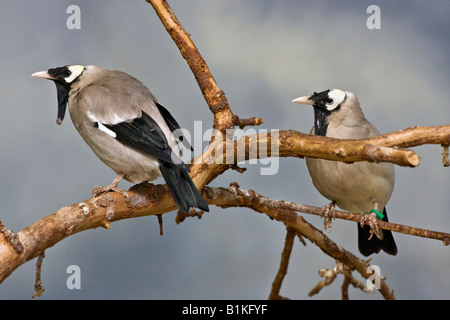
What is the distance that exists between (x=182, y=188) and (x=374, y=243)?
1315 mm

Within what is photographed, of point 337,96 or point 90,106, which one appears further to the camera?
point 337,96

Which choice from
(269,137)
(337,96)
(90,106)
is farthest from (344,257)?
(90,106)

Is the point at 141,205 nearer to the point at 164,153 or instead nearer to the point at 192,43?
the point at 164,153

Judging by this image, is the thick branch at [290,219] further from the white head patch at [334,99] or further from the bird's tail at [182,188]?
the white head patch at [334,99]

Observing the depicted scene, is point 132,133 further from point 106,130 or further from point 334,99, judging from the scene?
point 334,99

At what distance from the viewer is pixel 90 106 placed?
2412 millimetres

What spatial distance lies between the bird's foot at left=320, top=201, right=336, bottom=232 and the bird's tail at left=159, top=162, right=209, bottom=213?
59 cm

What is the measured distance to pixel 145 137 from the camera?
2.29 metres

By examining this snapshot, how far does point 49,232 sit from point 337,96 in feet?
4.90

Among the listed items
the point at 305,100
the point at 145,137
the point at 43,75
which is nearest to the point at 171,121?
the point at 145,137

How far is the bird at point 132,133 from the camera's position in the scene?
2240 mm

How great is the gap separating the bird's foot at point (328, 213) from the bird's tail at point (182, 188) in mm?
594

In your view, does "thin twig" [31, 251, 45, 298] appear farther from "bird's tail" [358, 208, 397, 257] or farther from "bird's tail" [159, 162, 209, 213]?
"bird's tail" [358, 208, 397, 257]

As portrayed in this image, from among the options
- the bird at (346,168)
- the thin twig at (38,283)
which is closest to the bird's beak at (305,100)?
Answer: the bird at (346,168)
